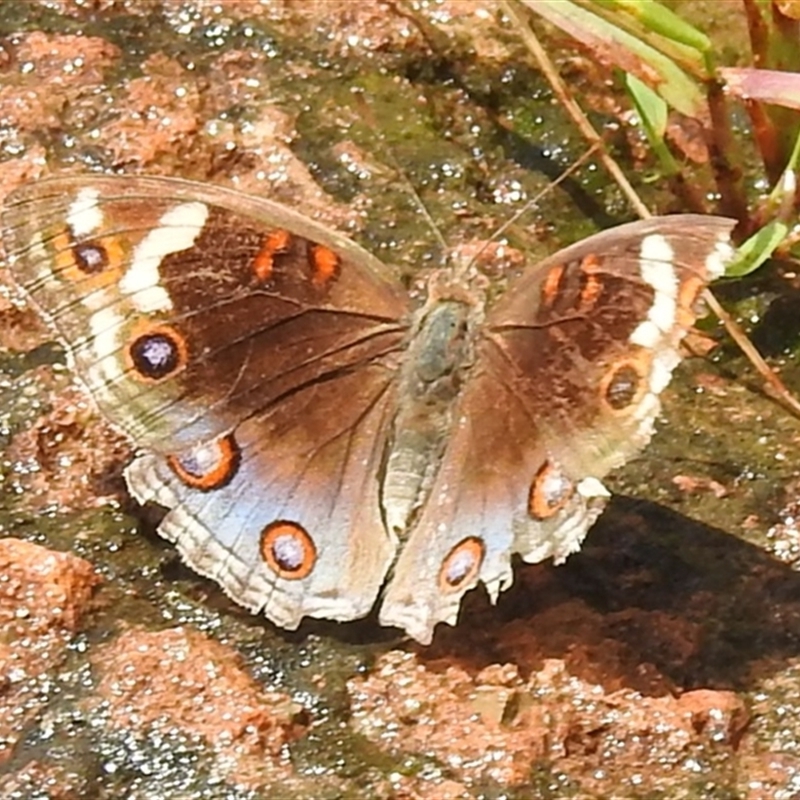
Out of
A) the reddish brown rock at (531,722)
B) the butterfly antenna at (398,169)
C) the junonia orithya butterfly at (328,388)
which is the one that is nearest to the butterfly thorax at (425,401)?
the junonia orithya butterfly at (328,388)

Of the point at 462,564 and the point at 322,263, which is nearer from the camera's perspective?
the point at 462,564

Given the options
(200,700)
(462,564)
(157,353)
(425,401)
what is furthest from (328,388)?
(200,700)

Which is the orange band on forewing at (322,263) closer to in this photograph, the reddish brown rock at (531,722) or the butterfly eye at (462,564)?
the butterfly eye at (462,564)

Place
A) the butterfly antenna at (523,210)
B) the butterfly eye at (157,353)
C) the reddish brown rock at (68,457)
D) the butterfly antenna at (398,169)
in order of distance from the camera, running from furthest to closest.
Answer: the butterfly antenna at (398,169) < the butterfly antenna at (523,210) < the reddish brown rock at (68,457) < the butterfly eye at (157,353)

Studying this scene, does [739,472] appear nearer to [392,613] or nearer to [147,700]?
[392,613]

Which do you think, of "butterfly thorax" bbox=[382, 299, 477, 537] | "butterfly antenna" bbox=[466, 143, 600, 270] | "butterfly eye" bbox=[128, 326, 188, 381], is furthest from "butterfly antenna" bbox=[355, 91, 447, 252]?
"butterfly eye" bbox=[128, 326, 188, 381]

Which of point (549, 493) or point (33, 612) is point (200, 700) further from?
point (549, 493)

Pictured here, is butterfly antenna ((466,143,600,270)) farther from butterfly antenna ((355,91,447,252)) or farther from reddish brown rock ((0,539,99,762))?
reddish brown rock ((0,539,99,762))
